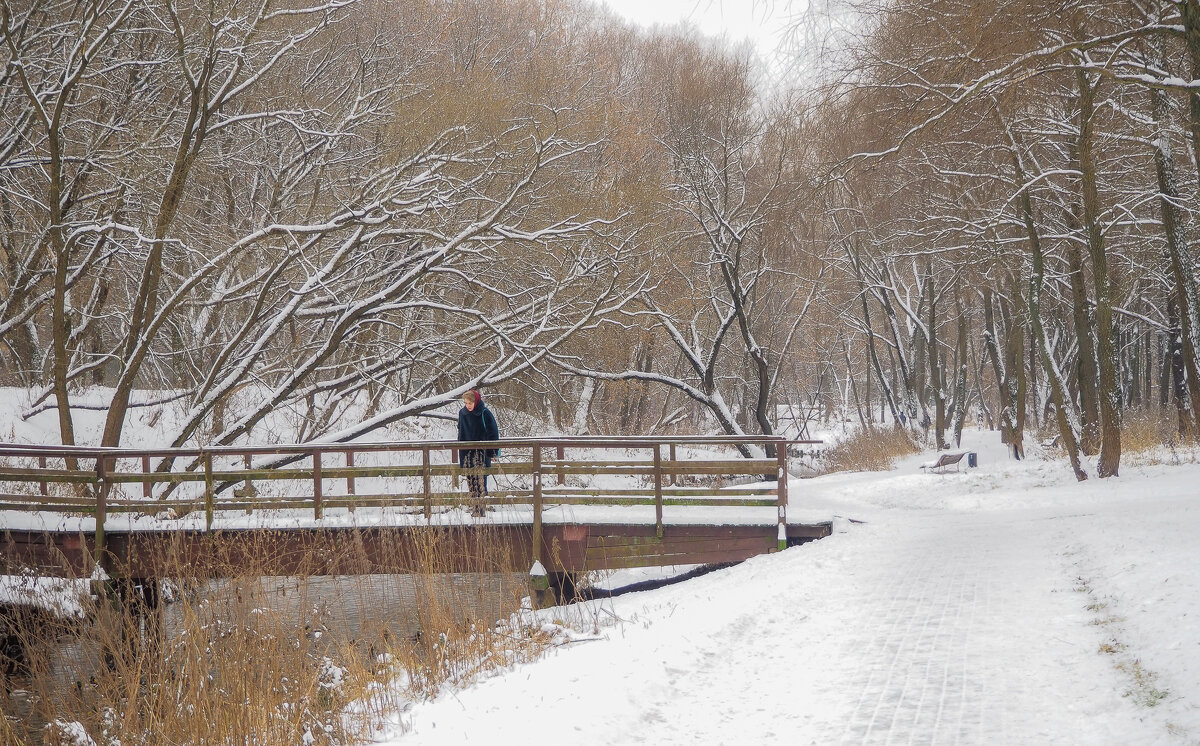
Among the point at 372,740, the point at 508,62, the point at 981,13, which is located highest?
the point at 508,62

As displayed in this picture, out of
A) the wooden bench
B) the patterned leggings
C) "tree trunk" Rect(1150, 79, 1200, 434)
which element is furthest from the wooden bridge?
the wooden bench

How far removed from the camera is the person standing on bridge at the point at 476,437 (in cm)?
1225

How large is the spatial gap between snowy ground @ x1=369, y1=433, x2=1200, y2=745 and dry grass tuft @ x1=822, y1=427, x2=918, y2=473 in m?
15.6

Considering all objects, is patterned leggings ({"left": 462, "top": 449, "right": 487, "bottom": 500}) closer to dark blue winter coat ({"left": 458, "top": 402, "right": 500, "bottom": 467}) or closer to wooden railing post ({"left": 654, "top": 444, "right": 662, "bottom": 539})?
dark blue winter coat ({"left": 458, "top": 402, "right": 500, "bottom": 467})

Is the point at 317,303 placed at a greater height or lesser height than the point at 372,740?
greater

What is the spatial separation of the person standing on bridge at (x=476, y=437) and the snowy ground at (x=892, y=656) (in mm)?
2708

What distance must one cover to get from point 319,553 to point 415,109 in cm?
934

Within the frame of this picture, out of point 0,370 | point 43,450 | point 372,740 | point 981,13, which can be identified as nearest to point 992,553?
point 981,13

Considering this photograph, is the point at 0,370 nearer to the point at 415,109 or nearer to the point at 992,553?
the point at 415,109

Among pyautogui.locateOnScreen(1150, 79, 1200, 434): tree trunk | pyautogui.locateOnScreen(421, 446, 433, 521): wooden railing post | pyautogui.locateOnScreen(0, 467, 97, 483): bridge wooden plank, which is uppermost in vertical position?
pyautogui.locateOnScreen(1150, 79, 1200, 434): tree trunk

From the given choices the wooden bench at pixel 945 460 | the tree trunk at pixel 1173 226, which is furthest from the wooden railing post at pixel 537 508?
the wooden bench at pixel 945 460

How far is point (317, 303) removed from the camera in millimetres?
17078

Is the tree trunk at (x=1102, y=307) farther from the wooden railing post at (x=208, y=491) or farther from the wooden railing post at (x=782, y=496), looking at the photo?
the wooden railing post at (x=208, y=491)

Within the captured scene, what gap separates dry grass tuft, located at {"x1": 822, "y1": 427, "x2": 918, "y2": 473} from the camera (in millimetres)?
26703
